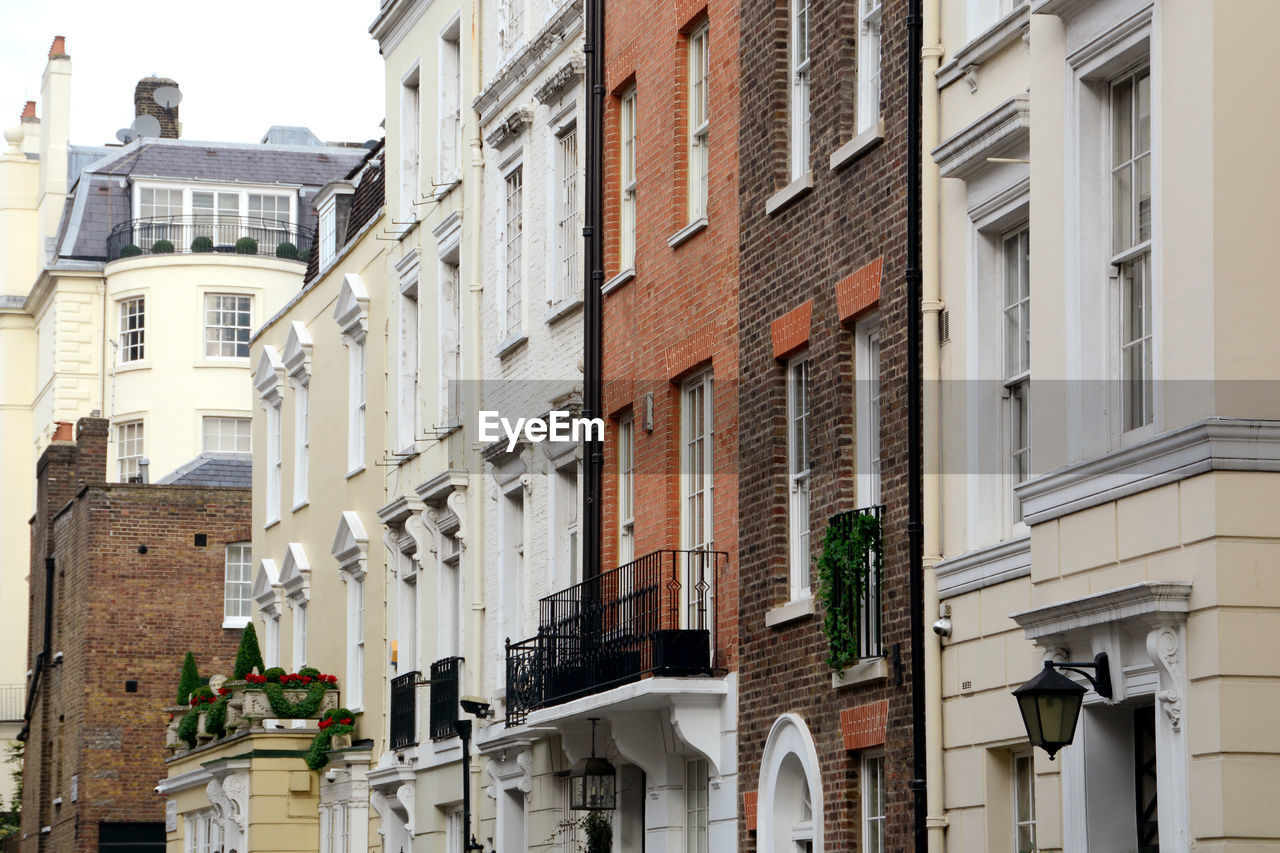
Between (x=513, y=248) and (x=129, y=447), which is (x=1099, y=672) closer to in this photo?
(x=513, y=248)

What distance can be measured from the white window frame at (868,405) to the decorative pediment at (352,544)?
16.4 meters

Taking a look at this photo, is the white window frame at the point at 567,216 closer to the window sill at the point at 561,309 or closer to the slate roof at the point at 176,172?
the window sill at the point at 561,309

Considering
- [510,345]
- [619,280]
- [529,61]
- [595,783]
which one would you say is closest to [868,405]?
[619,280]

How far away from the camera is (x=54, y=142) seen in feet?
235

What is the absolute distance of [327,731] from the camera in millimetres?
32656

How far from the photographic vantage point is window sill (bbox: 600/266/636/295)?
22750mm

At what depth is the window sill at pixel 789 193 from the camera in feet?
59.7

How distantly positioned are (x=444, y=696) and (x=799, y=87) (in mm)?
11561

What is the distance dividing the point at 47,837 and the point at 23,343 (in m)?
23.2

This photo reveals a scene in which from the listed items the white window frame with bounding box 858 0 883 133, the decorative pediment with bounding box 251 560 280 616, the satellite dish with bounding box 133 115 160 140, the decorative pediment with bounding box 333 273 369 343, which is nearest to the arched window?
the white window frame with bounding box 858 0 883 133

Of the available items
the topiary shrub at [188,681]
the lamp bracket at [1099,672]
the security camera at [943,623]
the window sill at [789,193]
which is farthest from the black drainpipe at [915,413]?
the topiary shrub at [188,681]

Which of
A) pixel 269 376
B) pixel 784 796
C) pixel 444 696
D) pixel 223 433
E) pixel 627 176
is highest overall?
pixel 223 433

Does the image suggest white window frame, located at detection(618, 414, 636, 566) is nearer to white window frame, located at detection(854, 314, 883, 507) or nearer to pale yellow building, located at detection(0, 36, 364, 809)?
white window frame, located at detection(854, 314, 883, 507)

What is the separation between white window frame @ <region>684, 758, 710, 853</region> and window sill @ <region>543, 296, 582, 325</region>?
5549 mm
